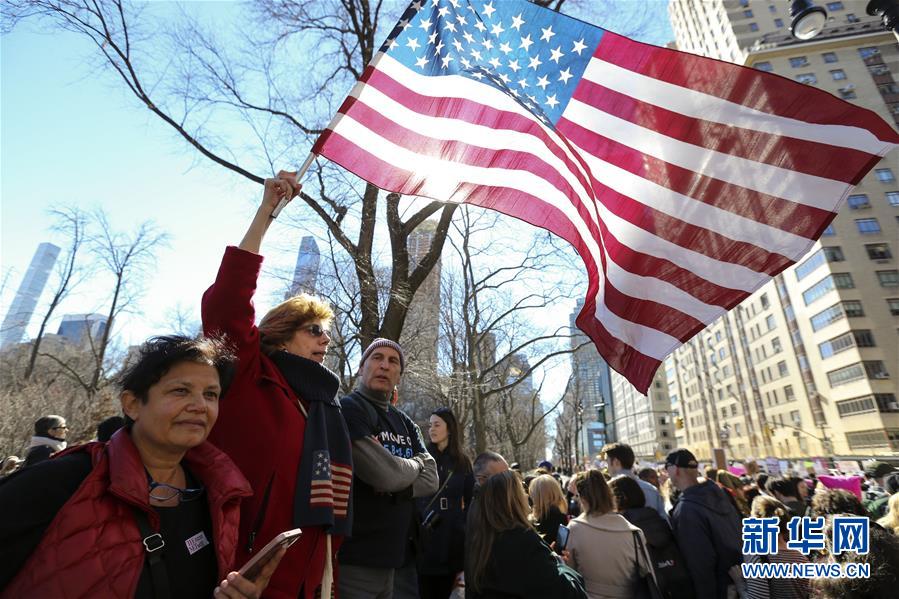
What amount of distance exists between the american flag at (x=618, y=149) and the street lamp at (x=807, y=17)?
493cm

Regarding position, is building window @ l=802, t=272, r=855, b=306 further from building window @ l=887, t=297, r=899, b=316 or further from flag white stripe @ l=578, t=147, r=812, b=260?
flag white stripe @ l=578, t=147, r=812, b=260

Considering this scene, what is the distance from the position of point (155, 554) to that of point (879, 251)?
69933 millimetres

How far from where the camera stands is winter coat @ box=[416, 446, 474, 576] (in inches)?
171

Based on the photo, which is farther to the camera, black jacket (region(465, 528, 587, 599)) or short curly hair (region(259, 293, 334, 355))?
black jacket (region(465, 528, 587, 599))

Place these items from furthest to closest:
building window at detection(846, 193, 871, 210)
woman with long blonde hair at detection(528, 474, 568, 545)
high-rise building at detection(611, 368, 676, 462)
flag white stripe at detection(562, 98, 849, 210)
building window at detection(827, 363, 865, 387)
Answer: high-rise building at detection(611, 368, 676, 462)
building window at detection(846, 193, 871, 210)
building window at detection(827, 363, 865, 387)
woman with long blonde hair at detection(528, 474, 568, 545)
flag white stripe at detection(562, 98, 849, 210)

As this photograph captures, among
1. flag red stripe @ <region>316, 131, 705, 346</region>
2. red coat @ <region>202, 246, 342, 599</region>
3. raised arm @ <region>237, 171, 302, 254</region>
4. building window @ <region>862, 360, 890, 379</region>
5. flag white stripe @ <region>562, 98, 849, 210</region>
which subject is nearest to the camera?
red coat @ <region>202, 246, 342, 599</region>

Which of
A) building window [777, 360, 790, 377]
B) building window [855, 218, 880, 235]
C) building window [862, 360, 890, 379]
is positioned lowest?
building window [862, 360, 890, 379]

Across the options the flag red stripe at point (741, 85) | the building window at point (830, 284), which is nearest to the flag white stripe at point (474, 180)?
the flag red stripe at point (741, 85)

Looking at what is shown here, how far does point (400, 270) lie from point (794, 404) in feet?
221

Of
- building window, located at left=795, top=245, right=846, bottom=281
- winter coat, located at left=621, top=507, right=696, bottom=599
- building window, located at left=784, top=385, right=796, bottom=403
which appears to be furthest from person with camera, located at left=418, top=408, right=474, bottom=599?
building window, located at left=784, top=385, right=796, bottom=403

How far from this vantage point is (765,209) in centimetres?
321

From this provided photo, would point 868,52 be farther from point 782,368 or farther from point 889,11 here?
point 889,11

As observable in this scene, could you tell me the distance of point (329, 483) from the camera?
2.11 m

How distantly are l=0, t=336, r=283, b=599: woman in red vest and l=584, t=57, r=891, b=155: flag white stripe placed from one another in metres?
3.37
